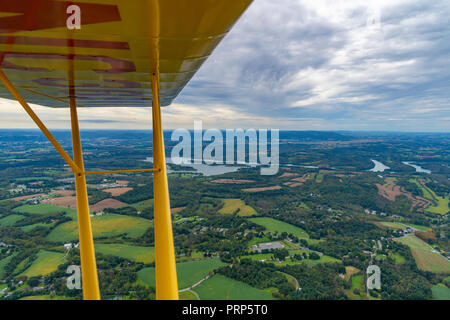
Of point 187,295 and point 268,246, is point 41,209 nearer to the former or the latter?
point 187,295

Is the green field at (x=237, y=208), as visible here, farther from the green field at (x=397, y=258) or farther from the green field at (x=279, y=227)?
the green field at (x=397, y=258)

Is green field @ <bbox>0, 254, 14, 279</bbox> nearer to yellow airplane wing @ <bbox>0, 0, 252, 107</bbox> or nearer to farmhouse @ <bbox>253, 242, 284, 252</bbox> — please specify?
farmhouse @ <bbox>253, 242, 284, 252</bbox>

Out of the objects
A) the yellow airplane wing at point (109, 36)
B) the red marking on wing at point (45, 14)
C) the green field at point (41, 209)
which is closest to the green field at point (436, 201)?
the yellow airplane wing at point (109, 36)

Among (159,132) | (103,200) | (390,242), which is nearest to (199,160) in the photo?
(103,200)

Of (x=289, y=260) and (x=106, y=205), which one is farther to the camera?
(x=106, y=205)

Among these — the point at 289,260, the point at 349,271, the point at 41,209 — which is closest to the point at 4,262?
the point at 41,209

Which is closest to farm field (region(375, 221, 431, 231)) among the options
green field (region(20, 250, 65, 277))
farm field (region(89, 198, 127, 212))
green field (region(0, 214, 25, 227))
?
farm field (region(89, 198, 127, 212))
